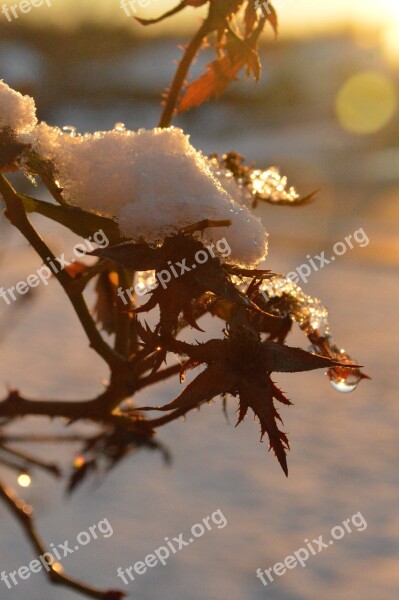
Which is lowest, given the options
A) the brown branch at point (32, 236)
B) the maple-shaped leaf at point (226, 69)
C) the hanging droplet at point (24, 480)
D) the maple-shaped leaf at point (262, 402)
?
the maple-shaped leaf at point (262, 402)

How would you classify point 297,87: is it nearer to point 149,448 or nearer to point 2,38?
point 2,38

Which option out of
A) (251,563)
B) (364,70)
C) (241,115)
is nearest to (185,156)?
(251,563)

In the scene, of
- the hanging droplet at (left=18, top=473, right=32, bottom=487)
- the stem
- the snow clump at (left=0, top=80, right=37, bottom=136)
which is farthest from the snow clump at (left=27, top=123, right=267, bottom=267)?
the hanging droplet at (left=18, top=473, right=32, bottom=487)

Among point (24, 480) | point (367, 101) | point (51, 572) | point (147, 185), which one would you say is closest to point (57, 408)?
point (51, 572)

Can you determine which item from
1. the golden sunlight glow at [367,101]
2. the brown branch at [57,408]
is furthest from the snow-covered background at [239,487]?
the golden sunlight glow at [367,101]

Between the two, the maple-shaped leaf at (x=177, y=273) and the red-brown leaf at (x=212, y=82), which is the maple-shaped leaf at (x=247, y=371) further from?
the red-brown leaf at (x=212, y=82)
